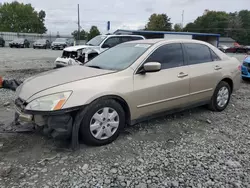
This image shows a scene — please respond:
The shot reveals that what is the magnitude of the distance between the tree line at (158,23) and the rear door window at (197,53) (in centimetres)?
6358

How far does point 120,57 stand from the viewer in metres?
4.02

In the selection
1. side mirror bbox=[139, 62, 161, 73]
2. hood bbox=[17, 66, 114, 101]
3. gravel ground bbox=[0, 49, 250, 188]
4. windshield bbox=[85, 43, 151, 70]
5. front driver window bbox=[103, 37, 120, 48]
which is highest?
front driver window bbox=[103, 37, 120, 48]

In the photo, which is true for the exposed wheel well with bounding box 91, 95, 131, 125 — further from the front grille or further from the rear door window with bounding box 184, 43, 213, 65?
the rear door window with bounding box 184, 43, 213, 65

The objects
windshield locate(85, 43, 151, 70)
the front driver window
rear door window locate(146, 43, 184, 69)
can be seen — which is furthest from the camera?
the front driver window

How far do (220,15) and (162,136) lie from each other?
82096 mm

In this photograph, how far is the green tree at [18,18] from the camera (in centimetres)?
6625

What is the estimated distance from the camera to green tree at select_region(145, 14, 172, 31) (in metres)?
65.9

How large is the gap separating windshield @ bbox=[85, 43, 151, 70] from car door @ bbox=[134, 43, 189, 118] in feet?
0.78

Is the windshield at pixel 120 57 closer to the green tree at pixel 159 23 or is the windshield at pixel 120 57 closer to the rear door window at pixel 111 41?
the rear door window at pixel 111 41

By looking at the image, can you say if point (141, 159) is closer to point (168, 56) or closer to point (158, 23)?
point (168, 56)

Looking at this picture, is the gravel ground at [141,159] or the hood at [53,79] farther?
the hood at [53,79]

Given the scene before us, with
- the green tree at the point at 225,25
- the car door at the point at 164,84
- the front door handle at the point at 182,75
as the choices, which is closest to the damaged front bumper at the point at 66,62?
the car door at the point at 164,84

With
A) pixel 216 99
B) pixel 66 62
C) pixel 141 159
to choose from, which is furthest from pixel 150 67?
pixel 66 62

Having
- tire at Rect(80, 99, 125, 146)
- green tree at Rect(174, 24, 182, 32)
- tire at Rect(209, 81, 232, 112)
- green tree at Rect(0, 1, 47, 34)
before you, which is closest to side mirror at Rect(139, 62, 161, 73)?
tire at Rect(80, 99, 125, 146)
